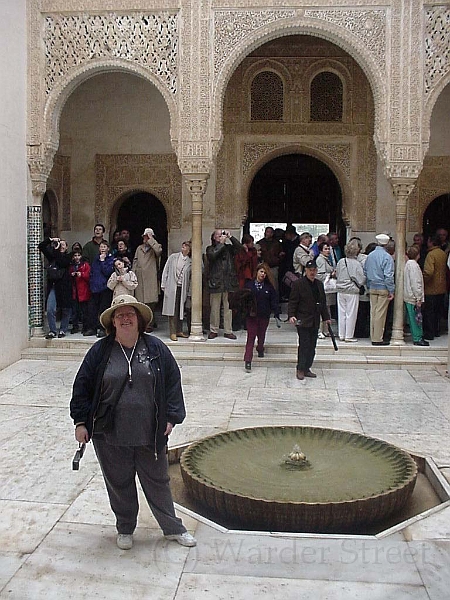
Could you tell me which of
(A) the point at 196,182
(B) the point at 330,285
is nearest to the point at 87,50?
(A) the point at 196,182

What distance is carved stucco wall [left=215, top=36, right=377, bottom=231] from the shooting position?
10.1 meters

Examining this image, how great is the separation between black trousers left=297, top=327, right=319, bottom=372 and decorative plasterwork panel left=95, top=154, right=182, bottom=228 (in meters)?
4.07

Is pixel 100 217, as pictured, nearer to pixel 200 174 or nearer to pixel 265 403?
pixel 200 174

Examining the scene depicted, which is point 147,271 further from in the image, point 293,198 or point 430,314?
point 293,198

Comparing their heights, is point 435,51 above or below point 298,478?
above

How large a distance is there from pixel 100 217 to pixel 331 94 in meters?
3.68

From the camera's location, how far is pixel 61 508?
3.74 m

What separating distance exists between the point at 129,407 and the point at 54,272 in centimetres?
542

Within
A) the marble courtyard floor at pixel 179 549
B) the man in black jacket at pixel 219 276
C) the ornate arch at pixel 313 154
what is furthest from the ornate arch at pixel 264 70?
the marble courtyard floor at pixel 179 549

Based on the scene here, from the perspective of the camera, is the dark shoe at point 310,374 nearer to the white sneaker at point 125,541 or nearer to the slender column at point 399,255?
A: the slender column at point 399,255

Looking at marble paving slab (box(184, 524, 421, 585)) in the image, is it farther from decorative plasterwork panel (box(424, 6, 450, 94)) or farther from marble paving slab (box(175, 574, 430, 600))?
decorative plasterwork panel (box(424, 6, 450, 94))

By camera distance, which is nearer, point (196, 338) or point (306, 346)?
point (306, 346)

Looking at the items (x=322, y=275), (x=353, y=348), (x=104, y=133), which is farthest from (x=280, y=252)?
(x=104, y=133)

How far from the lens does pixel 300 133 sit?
10227 mm
